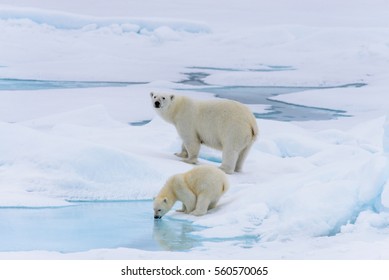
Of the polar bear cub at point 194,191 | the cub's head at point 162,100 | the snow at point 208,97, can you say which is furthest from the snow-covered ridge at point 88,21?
the polar bear cub at point 194,191

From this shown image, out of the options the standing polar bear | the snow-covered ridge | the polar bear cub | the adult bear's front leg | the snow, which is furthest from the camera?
the snow-covered ridge

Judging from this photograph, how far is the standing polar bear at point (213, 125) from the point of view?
619 cm

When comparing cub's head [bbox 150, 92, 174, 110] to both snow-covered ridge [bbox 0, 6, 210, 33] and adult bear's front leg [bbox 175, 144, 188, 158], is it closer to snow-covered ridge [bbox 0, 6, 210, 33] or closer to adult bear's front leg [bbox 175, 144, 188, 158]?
adult bear's front leg [bbox 175, 144, 188, 158]

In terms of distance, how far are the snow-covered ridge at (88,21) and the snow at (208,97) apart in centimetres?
1

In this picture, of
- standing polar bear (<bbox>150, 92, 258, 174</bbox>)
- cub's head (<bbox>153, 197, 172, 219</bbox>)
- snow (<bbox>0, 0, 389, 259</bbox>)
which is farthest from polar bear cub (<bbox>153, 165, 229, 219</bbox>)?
standing polar bear (<bbox>150, 92, 258, 174</bbox>)

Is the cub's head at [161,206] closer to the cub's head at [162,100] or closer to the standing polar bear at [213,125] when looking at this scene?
the standing polar bear at [213,125]

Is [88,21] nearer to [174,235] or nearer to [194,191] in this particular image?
[194,191]

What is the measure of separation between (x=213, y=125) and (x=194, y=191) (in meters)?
1.24

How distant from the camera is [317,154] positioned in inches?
275

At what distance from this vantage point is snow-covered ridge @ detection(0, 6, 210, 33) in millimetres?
9469
